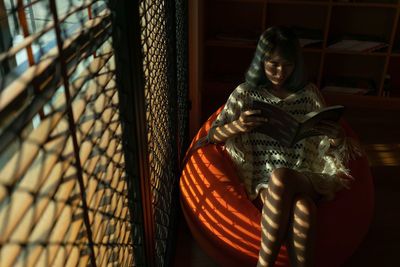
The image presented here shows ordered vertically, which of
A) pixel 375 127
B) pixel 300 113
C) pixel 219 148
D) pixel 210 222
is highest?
pixel 300 113

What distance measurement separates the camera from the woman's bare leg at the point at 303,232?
4.37ft

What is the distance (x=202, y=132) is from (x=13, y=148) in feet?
4.71

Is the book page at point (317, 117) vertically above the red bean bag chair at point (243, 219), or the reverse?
the book page at point (317, 117)

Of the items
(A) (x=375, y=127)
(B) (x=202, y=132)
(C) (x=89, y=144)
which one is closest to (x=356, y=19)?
(A) (x=375, y=127)

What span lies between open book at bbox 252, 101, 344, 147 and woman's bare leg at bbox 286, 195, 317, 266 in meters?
0.23

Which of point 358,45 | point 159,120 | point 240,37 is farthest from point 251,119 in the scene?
point 358,45

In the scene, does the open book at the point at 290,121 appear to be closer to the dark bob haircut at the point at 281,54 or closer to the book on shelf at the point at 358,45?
the dark bob haircut at the point at 281,54

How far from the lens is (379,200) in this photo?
6.85ft

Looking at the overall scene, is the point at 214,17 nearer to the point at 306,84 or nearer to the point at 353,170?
the point at 306,84

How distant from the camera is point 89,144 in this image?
593 mm

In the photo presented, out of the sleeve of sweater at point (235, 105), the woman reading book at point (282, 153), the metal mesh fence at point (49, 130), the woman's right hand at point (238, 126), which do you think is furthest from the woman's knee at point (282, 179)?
the metal mesh fence at point (49, 130)

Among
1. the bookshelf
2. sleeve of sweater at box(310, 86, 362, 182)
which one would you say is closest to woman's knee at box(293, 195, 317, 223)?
sleeve of sweater at box(310, 86, 362, 182)

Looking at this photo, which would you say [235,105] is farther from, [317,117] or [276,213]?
[276,213]

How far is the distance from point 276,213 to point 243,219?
0.51 feet
